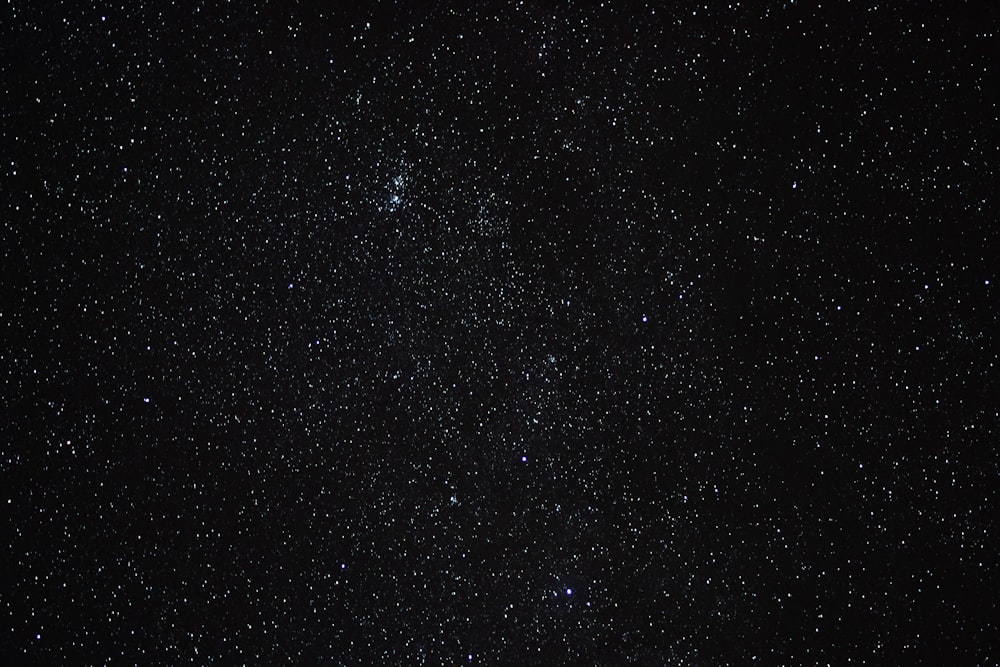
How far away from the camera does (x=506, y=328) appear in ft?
1.35

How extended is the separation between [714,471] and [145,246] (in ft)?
1.11

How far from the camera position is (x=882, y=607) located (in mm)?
402

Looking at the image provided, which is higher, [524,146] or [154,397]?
[524,146]

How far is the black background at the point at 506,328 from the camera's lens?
398 millimetres

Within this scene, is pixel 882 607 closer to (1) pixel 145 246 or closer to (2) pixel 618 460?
(2) pixel 618 460

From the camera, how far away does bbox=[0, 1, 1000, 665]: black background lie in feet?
1.31

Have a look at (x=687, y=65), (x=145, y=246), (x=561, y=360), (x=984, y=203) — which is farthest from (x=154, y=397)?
(x=984, y=203)

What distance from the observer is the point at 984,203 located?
395mm

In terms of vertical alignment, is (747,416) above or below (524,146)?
below

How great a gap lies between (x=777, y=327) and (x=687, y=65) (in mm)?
148

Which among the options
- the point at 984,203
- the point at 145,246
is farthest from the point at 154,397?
the point at 984,203

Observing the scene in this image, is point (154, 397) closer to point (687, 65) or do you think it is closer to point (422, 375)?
point (422, 375)

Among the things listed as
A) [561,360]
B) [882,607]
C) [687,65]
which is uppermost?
[687,65]

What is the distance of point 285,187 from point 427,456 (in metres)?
0.17
